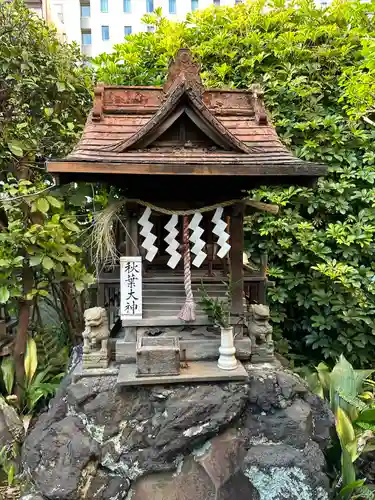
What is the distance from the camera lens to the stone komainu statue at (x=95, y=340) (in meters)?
4.21

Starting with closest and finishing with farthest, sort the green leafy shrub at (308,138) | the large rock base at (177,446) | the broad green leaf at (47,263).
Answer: the large rock base at (177,446) → the broad green leaf at (47,263) → the green leafy shrub at (308,138)

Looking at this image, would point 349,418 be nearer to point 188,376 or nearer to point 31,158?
point 188,376

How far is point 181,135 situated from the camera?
13.4 feet

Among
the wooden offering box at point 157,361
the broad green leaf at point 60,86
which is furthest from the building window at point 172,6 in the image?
the wooden offering box at point 157,361

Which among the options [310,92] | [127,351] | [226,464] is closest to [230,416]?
[226,464]

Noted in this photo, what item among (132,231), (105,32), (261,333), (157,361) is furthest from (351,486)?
(105,32)

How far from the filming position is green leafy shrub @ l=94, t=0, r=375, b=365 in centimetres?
677

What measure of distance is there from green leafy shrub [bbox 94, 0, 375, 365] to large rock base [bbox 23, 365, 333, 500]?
306cm

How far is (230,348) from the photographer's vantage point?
4.04m

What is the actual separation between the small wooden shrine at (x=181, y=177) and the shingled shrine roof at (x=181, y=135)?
0.01 meters

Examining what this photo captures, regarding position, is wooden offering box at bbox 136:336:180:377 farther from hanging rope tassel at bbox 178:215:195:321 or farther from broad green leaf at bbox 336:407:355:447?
broad green leaf at bbox 336:407:355:447

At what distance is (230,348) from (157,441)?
4.24 ft

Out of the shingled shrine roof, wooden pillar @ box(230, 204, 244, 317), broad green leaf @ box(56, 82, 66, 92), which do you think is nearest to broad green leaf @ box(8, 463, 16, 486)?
wooden pillar @ box(230, 204, 244, 317)

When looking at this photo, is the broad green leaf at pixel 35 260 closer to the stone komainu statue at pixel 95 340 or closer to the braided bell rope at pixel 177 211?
the stone komainu statue at pixel 95 340
